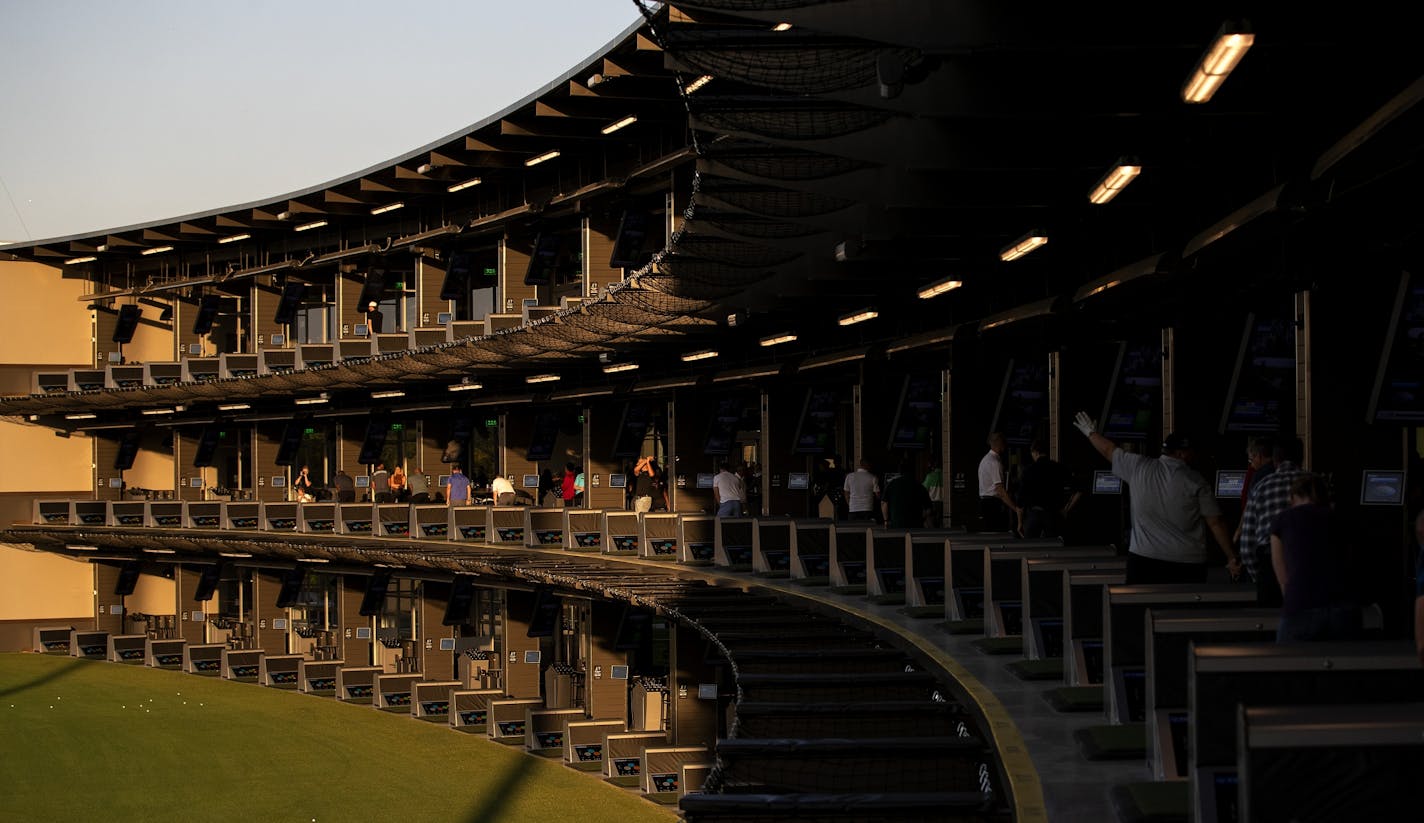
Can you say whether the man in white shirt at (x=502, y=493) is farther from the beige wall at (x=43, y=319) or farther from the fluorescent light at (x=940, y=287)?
the beige wall at (x=43, y=319)

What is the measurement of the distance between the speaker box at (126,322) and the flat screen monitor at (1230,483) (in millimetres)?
41819

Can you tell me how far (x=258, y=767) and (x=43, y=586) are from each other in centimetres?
2532

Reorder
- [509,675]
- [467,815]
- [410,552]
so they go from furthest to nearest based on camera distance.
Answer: [509,675] < [410,552] < [467,815]

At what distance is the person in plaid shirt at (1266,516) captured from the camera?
8781 mm

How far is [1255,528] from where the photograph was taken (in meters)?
9.67

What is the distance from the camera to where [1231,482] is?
15.1 meters

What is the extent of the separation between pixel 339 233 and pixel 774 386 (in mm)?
18873

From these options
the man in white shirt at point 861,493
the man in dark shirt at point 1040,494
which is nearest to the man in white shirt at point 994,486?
the man in dark shirt at point 1040,494

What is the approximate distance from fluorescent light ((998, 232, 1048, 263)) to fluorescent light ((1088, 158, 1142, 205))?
6.70 ft

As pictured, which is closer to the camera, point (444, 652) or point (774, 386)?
point (774, 386)

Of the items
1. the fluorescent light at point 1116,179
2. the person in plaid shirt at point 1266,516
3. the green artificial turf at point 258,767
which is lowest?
the green artificial turf at point 258,767

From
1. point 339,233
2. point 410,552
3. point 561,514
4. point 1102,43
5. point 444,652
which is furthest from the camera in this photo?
point 339,233

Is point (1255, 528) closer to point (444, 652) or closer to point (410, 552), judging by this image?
point (410, 552)

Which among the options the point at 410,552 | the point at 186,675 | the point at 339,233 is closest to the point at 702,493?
the point at 410,552
